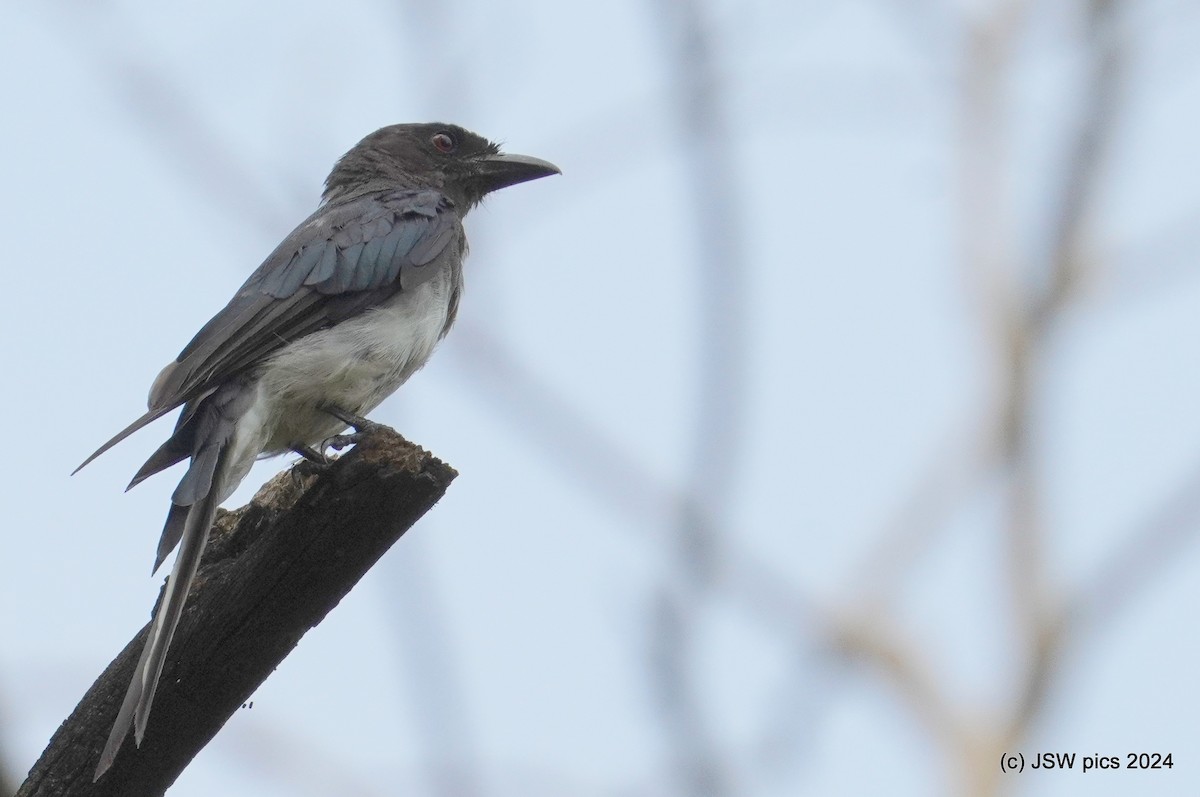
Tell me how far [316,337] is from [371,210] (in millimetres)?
1191

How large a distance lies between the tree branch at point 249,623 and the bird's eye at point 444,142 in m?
4.18

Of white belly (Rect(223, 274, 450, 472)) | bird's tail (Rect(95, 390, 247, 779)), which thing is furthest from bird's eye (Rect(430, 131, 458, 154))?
bird's tail (Rect(95, 390, 247, 779))

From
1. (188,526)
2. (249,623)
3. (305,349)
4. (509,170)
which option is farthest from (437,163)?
(249,623)

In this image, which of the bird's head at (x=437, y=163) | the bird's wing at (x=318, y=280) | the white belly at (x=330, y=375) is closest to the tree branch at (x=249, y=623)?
the bird's wing at (x=318, y=280)

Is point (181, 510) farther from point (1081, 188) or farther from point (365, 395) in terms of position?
point (1081, 188)

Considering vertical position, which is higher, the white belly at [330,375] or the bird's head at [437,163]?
the bird's head at [437,163]

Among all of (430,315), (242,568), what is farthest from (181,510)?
(430,315)

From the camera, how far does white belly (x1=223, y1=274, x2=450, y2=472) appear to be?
5.83m

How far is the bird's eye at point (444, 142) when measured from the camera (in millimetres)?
8375

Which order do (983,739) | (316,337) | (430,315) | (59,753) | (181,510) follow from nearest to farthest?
(59,753) → (181,510) → (316,337) → (430,315) → (983,739)

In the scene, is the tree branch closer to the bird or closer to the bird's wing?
the bird

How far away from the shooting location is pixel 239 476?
5602 mm

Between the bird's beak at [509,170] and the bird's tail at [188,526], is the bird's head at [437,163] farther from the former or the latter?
the bird's tail at [188,526]

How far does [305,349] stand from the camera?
6.01m
